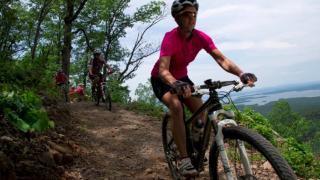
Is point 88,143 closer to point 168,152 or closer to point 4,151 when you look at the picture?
point 168,152

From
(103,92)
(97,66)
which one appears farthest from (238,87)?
(103,92)

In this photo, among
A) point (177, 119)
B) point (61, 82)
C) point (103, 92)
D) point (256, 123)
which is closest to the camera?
point (177, 119)

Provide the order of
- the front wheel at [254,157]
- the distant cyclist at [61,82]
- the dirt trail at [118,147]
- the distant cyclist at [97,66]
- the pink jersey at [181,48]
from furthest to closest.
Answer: the distant cyclist at [61,82]
the distant cyclist at [97,66]
the dirt trail at [118,147]
the pink jersey at [181,48]
the front wheel at [254,157]

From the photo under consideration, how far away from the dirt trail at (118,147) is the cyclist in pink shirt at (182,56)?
2.15 meters

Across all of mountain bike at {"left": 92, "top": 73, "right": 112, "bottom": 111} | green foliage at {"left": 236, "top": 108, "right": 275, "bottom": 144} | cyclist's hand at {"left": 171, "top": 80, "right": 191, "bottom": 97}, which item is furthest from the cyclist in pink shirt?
mountain bike at {"left": 92, "top": 73, "right": 112, "bottom": 111}

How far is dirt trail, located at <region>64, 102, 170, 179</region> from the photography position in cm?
750

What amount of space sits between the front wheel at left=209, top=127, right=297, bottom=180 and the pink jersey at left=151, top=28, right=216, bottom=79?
1326 mm

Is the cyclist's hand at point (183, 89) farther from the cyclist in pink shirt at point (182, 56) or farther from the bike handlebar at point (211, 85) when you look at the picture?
the cyclist in pink shirt at point (182, 56)

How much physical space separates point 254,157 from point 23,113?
288 cm

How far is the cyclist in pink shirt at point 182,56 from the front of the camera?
5.21 m

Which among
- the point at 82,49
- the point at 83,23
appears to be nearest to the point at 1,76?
the point at 83,23

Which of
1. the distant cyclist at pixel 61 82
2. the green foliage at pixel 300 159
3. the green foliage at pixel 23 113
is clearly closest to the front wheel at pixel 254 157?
the green foliage at pixel 23 113

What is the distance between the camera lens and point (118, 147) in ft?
30.9

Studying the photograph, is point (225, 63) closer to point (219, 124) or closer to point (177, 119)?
point (177, 119)
